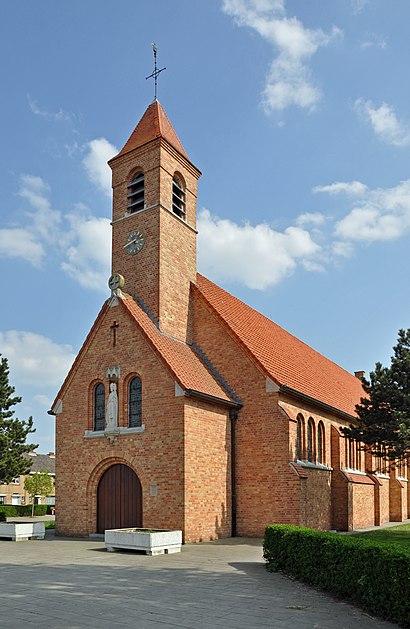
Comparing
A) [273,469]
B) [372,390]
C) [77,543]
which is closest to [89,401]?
[77,543]

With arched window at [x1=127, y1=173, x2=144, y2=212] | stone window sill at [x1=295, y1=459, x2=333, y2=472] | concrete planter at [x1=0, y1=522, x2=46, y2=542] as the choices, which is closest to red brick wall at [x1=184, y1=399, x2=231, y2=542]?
stone window sill at [x1=295, y1=459, x2=333, y2=472]

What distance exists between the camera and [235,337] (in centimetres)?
2398

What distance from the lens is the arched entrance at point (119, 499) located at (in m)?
21.6

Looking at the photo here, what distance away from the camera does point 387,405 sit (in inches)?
926

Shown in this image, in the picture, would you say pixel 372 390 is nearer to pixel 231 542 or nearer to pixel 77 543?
pixel 231 542

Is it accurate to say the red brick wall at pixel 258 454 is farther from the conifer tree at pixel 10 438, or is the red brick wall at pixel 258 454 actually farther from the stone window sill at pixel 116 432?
the conifer tree at pixel 10 438

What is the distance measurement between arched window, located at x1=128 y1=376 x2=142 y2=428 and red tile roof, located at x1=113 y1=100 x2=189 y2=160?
10.2m

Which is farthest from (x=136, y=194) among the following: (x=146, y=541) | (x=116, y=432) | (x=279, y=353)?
(x=146, y=541)

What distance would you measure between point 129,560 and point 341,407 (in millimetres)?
16698

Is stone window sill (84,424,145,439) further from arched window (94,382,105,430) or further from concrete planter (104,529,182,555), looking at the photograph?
concrete planter (104,529,182,555)

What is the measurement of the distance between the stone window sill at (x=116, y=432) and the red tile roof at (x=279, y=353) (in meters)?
5.17

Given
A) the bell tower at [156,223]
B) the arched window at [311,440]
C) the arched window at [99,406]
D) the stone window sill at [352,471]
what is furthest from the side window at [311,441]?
the arched window at [99,406]

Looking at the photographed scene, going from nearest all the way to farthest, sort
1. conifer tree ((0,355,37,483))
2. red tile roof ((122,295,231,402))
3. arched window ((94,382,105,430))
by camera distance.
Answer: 1. red tile roof ((122,295,231,402))
2. arched window ((94,382,105,430))
3. conifer tree ((0,355,37,483))

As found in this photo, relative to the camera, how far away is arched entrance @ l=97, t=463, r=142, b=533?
21.6m
